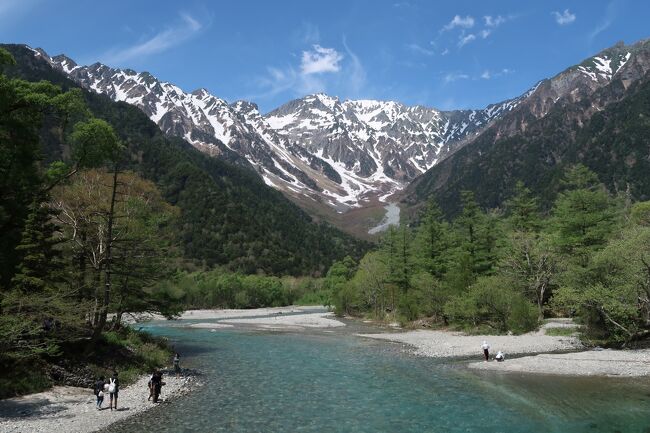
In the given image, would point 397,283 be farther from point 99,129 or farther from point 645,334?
point 99,129

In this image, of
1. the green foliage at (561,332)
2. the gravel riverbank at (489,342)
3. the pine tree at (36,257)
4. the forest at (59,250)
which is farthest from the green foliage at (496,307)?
the pine tree at (36,257)

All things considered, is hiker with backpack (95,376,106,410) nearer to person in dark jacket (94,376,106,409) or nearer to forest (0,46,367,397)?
person in dark jacket (94,376,106,409)

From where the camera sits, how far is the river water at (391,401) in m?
22.5

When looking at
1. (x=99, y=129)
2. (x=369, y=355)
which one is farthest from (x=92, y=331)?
(x=369, y=355)

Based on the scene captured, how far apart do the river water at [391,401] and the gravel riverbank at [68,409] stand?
1.21m

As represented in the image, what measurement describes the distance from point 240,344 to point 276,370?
20.5 metres

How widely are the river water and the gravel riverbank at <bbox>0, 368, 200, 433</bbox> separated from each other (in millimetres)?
1213

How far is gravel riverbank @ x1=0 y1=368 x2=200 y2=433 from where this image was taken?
842 inches

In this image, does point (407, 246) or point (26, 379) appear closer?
point (26, 379)

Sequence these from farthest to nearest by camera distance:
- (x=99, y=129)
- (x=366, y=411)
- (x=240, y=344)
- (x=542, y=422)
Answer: (x=240, y=344)
(x=99, y=129)
(x=366, y=411)
(x=542, y=422)

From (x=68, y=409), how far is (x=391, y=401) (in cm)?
1787

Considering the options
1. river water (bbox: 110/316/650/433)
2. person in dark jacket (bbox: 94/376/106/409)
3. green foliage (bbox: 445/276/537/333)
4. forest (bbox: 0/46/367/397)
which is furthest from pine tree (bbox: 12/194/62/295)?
green foliage (bbox: 445/276/537/333)

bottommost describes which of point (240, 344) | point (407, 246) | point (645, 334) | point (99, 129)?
point (240, 344)

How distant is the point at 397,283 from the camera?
271 feet
